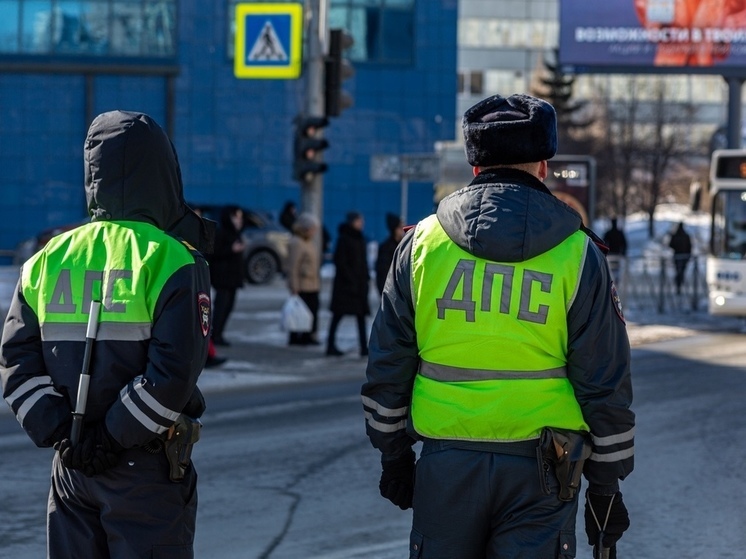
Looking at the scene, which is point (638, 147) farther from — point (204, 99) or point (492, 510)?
point (492, 510)

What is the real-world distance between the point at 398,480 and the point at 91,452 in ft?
2.66

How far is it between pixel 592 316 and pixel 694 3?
26.6 meters

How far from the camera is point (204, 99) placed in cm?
3994

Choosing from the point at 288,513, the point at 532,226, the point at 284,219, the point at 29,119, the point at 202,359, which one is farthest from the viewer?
the point at 29,119

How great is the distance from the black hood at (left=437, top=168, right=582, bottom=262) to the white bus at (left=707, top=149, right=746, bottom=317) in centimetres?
1664

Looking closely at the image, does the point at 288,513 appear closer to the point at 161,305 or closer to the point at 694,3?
the point at 161,305

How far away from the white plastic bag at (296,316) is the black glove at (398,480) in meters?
12.2

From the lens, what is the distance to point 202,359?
3695 mm

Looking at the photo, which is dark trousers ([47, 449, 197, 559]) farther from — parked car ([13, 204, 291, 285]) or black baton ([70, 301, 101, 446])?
parked car ([13, 204, 291, 285])

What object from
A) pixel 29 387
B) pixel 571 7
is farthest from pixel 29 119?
pixel 29 387

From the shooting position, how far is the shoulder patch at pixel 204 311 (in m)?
3.69

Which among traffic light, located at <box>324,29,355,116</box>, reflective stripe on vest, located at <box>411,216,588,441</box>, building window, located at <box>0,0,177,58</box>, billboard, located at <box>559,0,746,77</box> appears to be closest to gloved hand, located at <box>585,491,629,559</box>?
reflective stripe on vest, located at <box>411,216,588,441</box>

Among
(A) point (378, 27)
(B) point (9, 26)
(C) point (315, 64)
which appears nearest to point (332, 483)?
(C) point (315, 64)

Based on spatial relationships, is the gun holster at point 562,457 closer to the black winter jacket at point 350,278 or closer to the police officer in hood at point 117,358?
the police officer in hood at point 117,358
